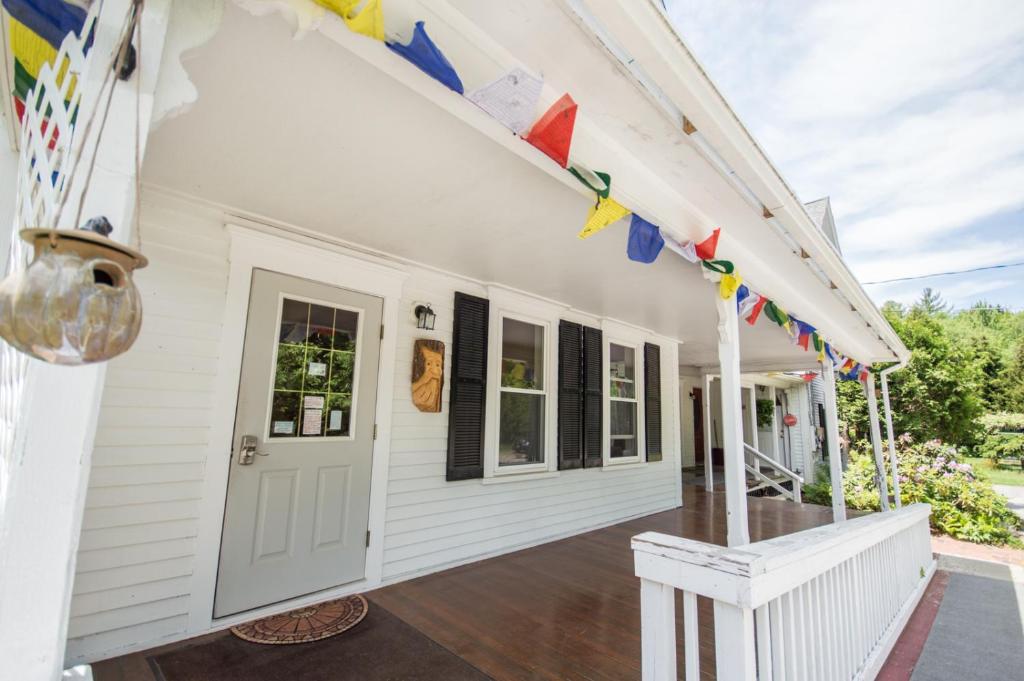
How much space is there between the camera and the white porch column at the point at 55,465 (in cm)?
75

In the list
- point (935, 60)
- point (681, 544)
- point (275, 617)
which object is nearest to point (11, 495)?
point (681, 544)

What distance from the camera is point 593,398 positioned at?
16.5 ft

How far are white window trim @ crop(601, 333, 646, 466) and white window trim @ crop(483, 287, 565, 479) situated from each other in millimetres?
876

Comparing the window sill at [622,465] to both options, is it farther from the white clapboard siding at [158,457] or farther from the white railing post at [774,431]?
the white railing post at [774,431]

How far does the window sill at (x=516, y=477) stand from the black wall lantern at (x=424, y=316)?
1386mm

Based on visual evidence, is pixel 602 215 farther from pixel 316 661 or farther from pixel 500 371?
pixel 316 661

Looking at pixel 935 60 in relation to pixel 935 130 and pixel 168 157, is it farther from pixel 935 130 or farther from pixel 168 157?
pixel 168 157

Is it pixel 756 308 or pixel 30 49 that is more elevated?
pixel 30 49

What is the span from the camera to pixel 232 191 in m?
2.48

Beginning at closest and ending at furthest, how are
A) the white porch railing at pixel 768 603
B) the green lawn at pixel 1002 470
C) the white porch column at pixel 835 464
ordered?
the white porch railing at pixel 768 603
the white porch column at pixel 835 464
the green lawn at pixel 1002 470

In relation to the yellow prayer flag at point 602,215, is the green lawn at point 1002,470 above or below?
below

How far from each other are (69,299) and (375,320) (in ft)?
8.67

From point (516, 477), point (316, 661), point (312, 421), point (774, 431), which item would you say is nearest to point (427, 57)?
point (312, 421)

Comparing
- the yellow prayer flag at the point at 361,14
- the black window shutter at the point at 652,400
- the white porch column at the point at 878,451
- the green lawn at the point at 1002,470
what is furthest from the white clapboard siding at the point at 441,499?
the green lawn at the point at 1002,470
